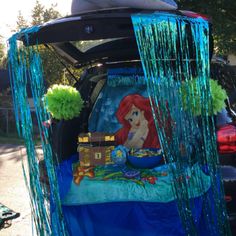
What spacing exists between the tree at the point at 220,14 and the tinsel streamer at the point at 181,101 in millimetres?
5761

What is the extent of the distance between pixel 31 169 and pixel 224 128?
4.59ft

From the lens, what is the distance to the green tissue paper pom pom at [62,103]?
128 inches

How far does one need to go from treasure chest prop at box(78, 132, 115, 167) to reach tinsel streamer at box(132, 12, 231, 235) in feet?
2.53

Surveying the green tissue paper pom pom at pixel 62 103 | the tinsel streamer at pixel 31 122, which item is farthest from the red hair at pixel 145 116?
the tinsel streamer at pixel 31 122

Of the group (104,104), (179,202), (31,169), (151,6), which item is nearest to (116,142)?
(104,104)

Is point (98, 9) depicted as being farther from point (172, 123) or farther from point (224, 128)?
point (224, 128)

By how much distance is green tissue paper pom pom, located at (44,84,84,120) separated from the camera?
325cm

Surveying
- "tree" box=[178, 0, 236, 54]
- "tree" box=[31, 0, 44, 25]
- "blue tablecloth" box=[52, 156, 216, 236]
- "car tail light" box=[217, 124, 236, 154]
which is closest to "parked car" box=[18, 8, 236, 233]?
"car tail light" box=[217, 124, 236, 154]

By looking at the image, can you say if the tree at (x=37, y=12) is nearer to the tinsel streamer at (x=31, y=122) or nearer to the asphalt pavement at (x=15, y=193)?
the asphalt pavement at (x=15, y=193)

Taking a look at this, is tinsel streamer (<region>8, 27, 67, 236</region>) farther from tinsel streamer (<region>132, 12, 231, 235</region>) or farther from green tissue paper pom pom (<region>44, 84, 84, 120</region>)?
tinsel streamer (<region>132, 12, 231, 235</region>)

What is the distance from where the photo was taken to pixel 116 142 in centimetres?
326

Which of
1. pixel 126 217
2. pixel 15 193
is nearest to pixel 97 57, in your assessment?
pixel 126 217

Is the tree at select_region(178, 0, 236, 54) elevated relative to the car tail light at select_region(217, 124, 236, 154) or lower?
elevated

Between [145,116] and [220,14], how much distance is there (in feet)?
18.7
